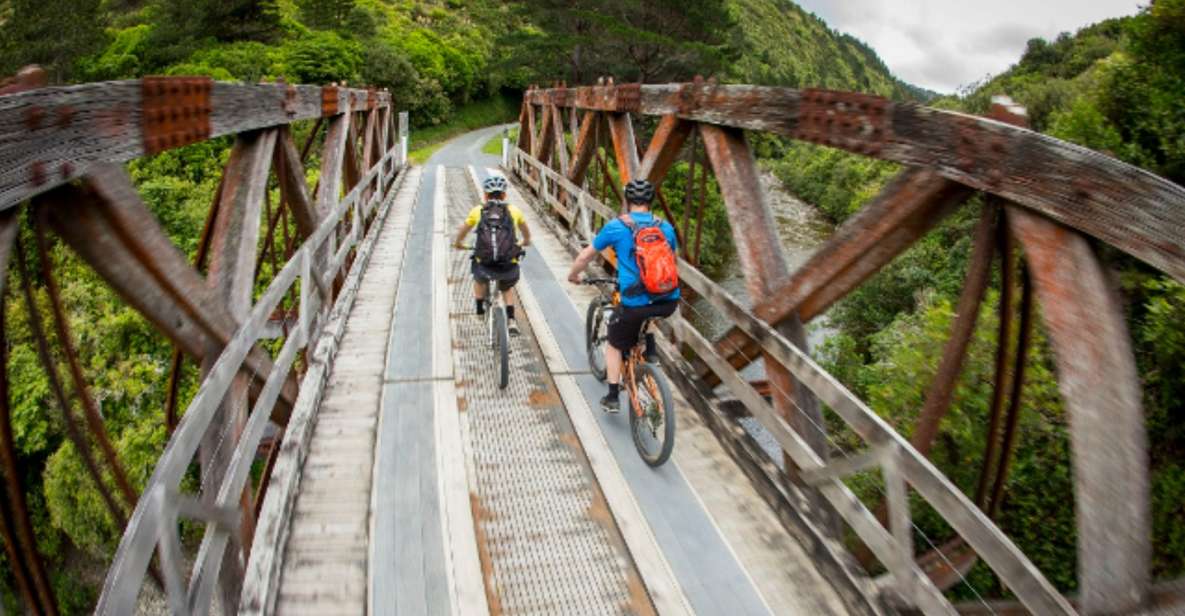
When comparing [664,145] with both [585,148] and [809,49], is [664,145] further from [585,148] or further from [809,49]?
[809,49]

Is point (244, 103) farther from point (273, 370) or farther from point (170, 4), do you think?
point (170, 4)

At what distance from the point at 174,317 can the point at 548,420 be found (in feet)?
8.82

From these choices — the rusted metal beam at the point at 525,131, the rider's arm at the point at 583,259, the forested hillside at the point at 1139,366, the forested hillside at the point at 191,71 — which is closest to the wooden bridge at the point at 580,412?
the forested hillside at the point at 191,71

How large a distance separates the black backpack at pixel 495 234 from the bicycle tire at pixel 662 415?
1.77 m

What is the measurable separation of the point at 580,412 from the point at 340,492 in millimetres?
1782

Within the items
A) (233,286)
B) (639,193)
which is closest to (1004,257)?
(639,193)

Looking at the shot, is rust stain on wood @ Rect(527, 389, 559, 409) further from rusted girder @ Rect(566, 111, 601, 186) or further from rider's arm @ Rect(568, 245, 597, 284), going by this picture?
rusted girder @ Rect(566, 111, 601, 186)

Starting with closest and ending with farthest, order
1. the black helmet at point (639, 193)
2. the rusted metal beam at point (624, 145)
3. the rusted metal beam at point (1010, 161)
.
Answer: the rusted metal beam at point (1010, 161)
the black helmet at point (639, 193)
the rusted metal beam at point (624, 145)

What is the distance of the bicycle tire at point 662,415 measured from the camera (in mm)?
4262

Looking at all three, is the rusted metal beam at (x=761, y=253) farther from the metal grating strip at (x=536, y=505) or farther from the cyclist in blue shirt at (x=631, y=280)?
the metal grating strip at (x=536, y=505)

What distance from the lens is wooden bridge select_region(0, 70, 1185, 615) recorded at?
2076 millimetres

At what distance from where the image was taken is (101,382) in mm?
15961

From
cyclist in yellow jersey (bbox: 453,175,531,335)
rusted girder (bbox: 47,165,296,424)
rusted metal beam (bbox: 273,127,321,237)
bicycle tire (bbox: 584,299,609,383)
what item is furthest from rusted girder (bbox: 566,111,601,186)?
rusted girder (bbox: 47,165,296,424)

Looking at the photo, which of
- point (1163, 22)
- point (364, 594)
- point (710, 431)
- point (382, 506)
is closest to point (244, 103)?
point (382, 506)
